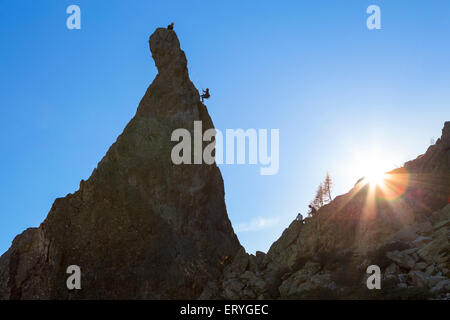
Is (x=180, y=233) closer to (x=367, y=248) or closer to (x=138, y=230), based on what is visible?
(x=138, y=230)

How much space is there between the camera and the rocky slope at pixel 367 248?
25797mm

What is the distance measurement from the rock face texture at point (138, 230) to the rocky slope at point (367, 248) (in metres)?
3.86

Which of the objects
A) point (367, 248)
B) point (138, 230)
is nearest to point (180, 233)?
point (138, 230)

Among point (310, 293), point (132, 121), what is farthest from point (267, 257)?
point (132, 121)

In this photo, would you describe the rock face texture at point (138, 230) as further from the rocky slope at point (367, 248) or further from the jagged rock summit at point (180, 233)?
the rocky slope at point (367, 248)

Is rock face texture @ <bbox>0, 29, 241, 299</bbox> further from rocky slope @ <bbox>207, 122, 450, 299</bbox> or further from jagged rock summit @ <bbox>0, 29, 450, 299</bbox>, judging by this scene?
rocky slope @ <bbox>207, 122, 450, 299</bbox>

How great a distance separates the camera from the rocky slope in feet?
84.6

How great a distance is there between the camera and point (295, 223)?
41.4 m

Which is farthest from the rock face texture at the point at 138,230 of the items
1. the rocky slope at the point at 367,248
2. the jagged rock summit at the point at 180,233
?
the rocky slope at the point at 367,248

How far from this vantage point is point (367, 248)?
108 feet

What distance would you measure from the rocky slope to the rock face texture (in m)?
3.86
